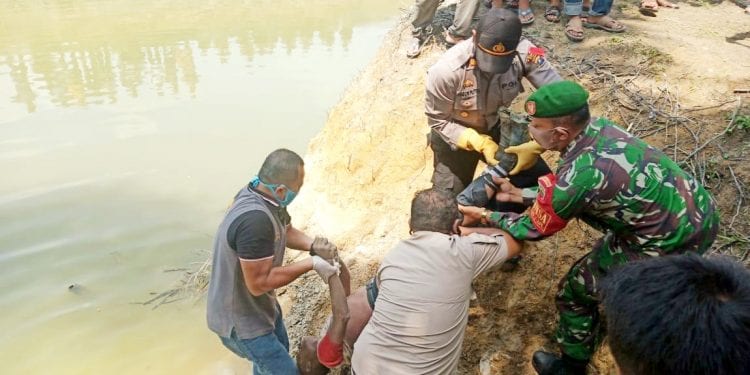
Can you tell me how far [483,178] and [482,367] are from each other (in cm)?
121

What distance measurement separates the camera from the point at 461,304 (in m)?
2.32

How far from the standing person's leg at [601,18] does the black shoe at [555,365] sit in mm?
4032

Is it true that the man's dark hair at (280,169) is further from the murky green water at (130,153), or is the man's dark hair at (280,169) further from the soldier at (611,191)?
the murky green water at (130,153)

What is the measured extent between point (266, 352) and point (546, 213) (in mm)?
1722

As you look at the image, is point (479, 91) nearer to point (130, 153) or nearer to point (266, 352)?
point (266, 352)

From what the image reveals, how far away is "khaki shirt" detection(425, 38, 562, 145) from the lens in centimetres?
338

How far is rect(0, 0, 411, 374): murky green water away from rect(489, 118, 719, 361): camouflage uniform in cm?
341

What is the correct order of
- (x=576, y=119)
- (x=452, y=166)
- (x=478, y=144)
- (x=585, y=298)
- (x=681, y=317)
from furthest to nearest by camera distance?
(x=452, y=166)
(x=478, y=144)
(x=585, y=298)
(x=576, y=119)
(x=681, y=317)

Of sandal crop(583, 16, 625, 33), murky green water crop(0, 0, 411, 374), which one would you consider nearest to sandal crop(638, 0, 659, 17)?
sandal crop(583, 16, 625, 33)

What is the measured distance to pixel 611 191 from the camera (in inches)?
82.4

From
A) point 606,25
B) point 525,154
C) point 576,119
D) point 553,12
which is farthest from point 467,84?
point 553,12

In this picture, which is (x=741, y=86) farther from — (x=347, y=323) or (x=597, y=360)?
(x=347, y=323)

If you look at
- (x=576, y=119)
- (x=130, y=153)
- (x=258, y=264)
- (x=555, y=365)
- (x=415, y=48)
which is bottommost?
(x=130, y=153)

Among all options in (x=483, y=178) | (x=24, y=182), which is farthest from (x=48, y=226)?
(x=483, y=178)
